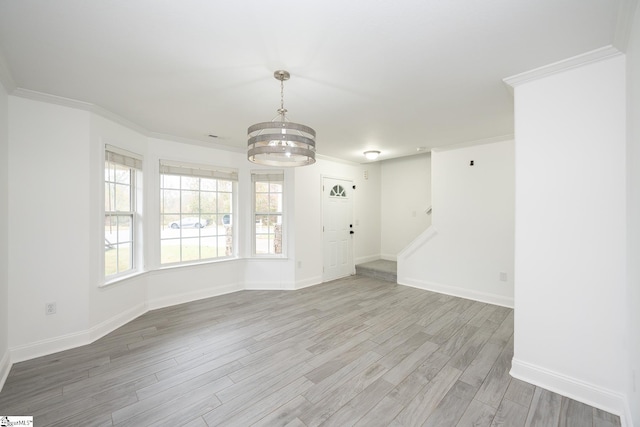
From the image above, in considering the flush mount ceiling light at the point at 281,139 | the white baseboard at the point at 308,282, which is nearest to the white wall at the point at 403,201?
the white baseboard at the point at 308,282

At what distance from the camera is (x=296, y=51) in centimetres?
185

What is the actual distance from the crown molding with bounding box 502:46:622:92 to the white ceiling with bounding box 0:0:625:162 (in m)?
0.08

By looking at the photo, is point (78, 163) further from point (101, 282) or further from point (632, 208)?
point (632, 208)

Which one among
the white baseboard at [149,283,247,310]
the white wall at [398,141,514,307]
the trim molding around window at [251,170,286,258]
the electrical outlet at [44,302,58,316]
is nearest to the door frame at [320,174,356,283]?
the trim molding around window at [251,170,286,258]

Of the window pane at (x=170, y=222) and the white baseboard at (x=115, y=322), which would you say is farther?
the window pane at (x=170, y=222)

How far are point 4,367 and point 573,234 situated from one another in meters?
4.76

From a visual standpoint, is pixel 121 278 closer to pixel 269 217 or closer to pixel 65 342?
pixel 65 342

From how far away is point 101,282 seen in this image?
2998 mm

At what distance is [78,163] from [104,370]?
6.73 feet

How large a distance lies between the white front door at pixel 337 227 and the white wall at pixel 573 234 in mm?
3466

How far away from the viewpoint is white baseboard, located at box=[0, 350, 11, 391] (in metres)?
2.19

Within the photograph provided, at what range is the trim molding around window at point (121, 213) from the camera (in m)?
3.17

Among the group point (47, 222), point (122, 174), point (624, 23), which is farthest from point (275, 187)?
point (624, 23)

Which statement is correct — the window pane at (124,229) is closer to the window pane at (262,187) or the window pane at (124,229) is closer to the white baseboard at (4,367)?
the white baseboard at (4,367)
